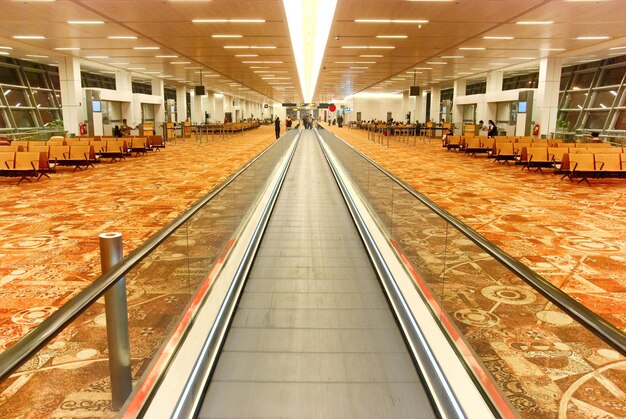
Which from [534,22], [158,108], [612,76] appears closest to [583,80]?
[612,76]

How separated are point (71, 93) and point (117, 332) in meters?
26.2

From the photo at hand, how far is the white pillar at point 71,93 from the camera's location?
26.0 metres

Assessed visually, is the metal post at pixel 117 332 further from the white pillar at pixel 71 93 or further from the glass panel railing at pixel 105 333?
the white pillar at pixel 71 93

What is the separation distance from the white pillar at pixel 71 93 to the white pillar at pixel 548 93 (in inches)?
932

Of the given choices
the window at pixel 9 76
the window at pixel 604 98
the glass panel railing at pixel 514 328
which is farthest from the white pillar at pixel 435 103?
the glass panel railing at pixel 514 328

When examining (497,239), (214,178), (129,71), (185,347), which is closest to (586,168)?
(497,239)

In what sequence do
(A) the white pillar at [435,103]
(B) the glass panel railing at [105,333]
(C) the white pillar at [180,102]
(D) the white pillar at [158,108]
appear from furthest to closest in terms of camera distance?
1. (A) the white pillar at [435,103]
2. (C) the white pillar at [180,102]
3. (D) the white pillar at [158,108]
4. (B) the glass panel railing at [105,333]

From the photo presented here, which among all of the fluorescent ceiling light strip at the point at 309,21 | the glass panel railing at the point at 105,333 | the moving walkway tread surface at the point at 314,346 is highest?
the fluorescent ceiling light strip at the point at 309,21

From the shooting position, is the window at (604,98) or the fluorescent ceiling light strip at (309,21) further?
the window at (604,98)

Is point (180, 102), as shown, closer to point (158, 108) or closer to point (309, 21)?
point (158, 108)

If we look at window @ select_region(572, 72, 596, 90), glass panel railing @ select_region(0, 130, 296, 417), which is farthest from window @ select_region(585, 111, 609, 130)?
glass panel railing @ select_region(0, 130, 296, 417)

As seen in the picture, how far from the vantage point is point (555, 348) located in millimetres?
3721

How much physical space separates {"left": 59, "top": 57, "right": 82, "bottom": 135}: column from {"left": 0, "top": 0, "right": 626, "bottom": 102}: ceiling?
35.8 inches

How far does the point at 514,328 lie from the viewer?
423 centimetres
